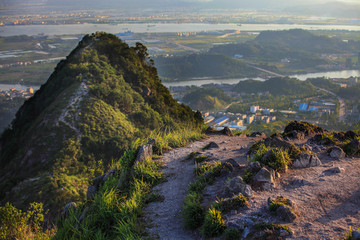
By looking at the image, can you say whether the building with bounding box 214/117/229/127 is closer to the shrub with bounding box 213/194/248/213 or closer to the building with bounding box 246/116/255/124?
the building with bounding box 246/116/255/124

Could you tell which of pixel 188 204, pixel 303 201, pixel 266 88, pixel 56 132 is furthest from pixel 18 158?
pixel 266 88

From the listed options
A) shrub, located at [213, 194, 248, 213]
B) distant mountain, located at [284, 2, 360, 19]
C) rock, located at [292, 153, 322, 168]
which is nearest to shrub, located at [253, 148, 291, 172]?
rock, located at [292, 153, 322, 168]

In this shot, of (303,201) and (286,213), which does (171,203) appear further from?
(303,201)

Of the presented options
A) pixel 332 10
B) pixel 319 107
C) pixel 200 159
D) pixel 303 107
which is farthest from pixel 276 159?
pixel 332 10

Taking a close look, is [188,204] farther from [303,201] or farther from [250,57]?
[250,57]

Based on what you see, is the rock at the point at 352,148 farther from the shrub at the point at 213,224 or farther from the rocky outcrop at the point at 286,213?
the shrub at the point at 213,224

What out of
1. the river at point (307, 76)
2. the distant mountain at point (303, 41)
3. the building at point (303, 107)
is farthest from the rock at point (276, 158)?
the distant mountain at point (303, 41)
